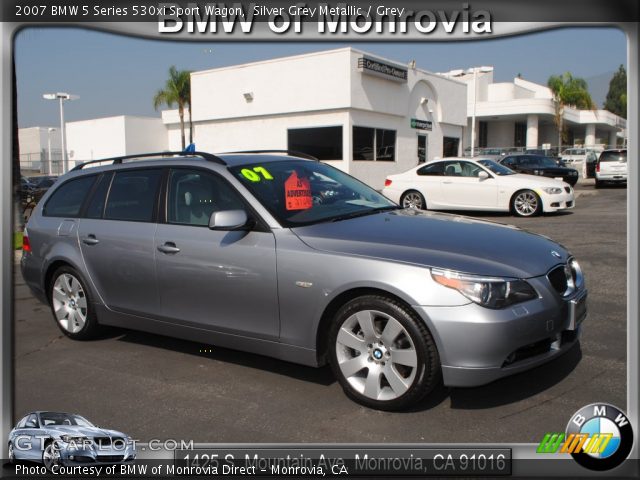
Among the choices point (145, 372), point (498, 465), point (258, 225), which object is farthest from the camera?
point (145, 372)

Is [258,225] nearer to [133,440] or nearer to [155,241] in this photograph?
[155,241]

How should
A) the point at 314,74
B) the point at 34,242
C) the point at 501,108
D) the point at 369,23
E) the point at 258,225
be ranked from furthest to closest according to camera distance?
the point at 501,108
the point at 314,74
the point at 34,242
the point at 258,225
the point at 369,23

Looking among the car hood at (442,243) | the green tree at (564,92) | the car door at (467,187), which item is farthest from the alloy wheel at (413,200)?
the green tree at (564,92)

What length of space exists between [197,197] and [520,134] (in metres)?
54.8

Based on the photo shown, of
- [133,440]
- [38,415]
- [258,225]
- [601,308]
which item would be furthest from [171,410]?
[601,308]

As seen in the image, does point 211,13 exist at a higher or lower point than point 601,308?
higher

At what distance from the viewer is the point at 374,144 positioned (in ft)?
80.9

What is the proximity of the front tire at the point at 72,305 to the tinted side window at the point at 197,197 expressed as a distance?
127 cm

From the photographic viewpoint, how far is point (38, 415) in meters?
3.86

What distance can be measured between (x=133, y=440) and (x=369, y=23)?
2.79 metres

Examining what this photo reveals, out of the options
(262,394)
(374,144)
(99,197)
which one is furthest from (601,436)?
(374,144)

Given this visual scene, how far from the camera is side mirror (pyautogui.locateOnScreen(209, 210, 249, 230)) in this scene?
4.20 meters

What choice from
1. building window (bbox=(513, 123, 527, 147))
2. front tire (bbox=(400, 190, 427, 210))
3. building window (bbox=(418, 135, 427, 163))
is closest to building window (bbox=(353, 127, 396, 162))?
building window (bbox=(418, 135, 427, 163))
